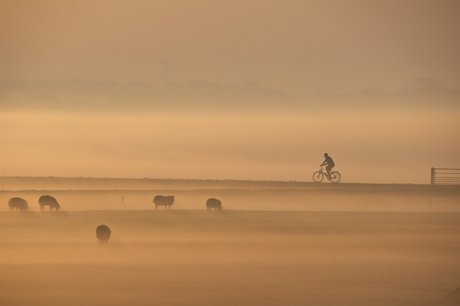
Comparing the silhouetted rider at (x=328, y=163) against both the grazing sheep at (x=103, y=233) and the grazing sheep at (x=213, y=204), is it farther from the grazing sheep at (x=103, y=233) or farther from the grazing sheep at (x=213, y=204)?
the grazing sheep at (x=103, y=233)

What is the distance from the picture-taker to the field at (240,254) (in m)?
9.30

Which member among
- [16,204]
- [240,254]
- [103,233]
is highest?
[16,204]

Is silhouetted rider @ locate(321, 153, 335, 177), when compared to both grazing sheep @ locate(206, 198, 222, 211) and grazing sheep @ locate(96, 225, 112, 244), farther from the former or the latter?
grazing sheep @ locate(96, 225, 112, 244)

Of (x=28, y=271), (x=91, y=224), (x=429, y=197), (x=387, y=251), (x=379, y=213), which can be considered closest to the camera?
(x=28, y=271)

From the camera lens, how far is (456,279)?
1035 centimetres

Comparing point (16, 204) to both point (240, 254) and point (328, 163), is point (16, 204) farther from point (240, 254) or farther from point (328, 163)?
point (328, 163)

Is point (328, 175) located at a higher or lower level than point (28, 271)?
higher

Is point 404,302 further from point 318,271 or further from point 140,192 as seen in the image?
point 140,192

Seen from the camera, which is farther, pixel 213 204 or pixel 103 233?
pixel 213 204

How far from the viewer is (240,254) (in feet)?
40.3

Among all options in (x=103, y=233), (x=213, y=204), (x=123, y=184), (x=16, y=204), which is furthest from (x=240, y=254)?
(x=123, y=184)

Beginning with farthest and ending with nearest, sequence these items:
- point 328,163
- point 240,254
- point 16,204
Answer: point 328,163
point 16,204
point 240,254

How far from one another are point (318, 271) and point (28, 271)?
20.0ft

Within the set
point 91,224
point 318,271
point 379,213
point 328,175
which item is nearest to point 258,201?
point 328,175
